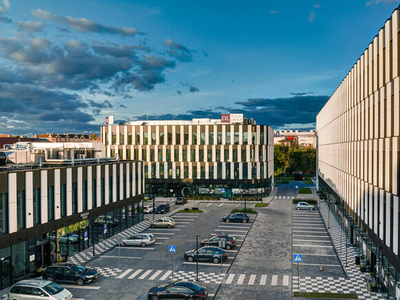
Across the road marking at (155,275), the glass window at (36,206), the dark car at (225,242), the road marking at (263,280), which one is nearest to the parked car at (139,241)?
the dark car at (225,242)

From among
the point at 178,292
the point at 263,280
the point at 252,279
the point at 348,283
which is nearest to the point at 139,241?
the point at 252,279

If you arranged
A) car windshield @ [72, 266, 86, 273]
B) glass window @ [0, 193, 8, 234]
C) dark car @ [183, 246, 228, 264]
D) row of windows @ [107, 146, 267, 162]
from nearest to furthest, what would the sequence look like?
1. glass window @ [0, 193, 8, 234]
2. car windshield @ [72, 266, 86, 273]
3. dark car @ [183, 246, 228, 264]
4. row of windows @ [107, 146, 267, 162]

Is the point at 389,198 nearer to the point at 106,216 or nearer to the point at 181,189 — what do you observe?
the point at 106,216

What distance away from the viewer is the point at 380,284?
2938 centimetres

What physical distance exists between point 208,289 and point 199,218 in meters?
31.7

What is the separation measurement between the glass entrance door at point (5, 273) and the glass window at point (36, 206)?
4.04m

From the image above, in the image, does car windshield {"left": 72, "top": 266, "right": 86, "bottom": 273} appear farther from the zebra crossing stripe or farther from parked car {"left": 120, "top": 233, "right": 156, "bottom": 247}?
the zebra crossing stripe

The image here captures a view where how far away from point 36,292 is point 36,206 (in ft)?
30.7

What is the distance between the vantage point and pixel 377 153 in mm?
28734

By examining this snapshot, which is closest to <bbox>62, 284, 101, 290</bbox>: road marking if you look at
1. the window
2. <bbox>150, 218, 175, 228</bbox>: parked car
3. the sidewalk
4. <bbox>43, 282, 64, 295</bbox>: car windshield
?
<bbox>43, 282, 64, 295</bbox>: car windshield

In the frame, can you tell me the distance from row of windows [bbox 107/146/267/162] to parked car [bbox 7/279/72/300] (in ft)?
205

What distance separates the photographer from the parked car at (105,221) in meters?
44.4

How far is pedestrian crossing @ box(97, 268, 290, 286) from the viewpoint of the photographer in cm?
3112

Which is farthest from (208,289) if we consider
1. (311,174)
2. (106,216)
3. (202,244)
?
(311,174)
